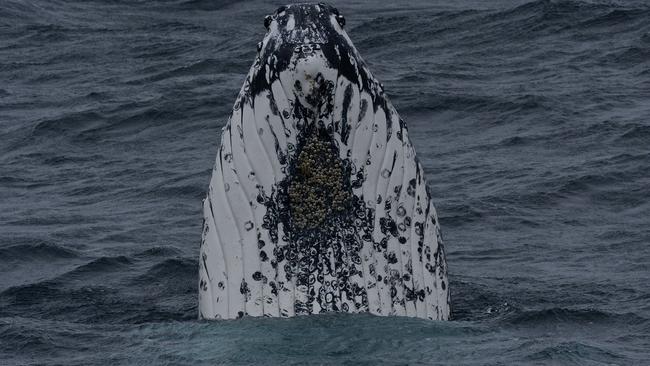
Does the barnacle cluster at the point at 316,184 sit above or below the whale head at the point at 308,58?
below

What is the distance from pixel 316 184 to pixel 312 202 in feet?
0.42

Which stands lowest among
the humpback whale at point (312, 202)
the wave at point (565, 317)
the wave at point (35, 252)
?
the wave at point (35, 252)

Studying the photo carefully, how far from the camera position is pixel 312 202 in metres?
11.1

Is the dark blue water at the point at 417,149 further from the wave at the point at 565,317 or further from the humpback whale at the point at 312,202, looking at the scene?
the humpback whale at the point at 312,202

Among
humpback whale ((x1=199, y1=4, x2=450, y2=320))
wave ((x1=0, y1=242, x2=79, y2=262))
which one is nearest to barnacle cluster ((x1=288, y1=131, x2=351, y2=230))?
humpback whale ((x1=199, y1=4, x2=450, y2=320))

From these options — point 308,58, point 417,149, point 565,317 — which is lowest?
point 417,149

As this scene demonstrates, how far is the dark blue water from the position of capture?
37.1 ft

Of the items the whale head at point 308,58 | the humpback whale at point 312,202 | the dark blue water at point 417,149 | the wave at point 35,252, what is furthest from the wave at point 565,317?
the wave at point 35,252

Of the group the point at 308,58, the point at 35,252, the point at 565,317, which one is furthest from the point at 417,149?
the point at 308,58

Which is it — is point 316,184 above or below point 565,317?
above

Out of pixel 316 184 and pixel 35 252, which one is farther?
pixel 35 252

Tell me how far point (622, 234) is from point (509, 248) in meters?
1.21

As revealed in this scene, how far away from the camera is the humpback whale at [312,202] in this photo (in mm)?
11031

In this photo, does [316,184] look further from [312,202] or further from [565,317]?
[565,317]
